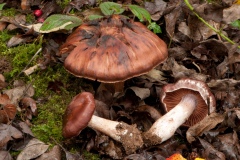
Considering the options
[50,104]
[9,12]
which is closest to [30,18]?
[9,12]

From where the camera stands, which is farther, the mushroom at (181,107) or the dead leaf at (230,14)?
the dead leaf at (230,14)

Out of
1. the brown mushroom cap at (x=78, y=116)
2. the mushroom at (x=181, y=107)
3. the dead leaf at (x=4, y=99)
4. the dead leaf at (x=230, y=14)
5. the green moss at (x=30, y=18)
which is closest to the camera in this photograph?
the brown mushroom cap at (x=78, y=116)

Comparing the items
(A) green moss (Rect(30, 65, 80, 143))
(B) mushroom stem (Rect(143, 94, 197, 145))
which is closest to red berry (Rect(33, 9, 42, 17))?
(A) green moss (Rect(30, 65, 80, 143))

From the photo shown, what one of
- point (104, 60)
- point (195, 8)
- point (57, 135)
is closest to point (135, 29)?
point (104, 60)

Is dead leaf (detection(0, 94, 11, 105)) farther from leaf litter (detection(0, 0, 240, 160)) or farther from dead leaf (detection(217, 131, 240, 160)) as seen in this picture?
dead leaf (detection(217, 131, 240, 160))

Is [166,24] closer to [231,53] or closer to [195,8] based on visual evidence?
[195,8]

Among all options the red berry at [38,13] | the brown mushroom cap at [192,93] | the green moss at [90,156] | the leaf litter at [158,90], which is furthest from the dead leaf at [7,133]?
the red berry at [38,13]

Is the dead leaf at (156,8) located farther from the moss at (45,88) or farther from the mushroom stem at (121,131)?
the mushroom stem at (121,131)
